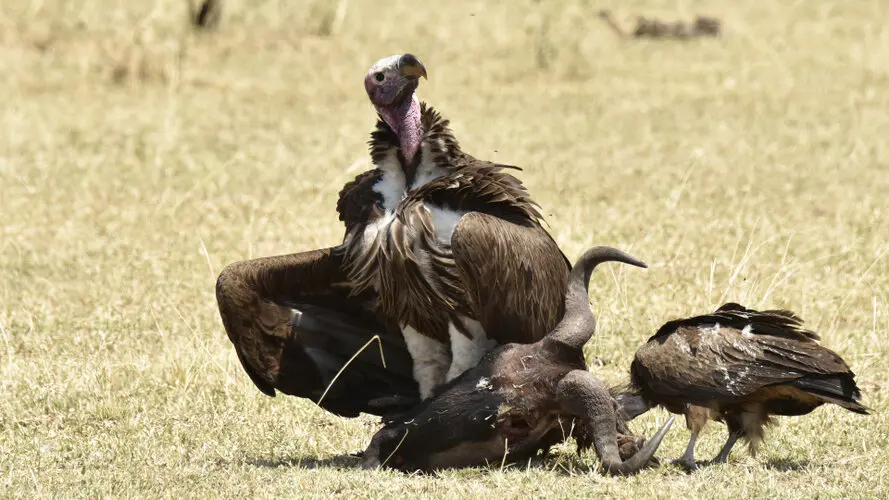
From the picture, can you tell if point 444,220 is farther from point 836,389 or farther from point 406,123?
point 836,389

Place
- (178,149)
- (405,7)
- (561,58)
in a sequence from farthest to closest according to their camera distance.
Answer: (405,7), (561,58), (178,149)

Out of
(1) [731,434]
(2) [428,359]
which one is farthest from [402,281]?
(1) [731,434]

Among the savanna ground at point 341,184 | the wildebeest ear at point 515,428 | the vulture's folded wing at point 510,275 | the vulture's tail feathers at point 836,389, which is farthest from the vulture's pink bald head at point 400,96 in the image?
the vulture's tail feathers at point 836,389

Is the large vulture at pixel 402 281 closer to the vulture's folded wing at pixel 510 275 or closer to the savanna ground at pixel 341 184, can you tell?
the vulture's folded wing at pixel 510 275

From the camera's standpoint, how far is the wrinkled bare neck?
6.41m

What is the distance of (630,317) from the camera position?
851 cm

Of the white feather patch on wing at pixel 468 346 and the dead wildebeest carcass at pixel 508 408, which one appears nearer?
the dead wildebeest carcass at pixel 508 408

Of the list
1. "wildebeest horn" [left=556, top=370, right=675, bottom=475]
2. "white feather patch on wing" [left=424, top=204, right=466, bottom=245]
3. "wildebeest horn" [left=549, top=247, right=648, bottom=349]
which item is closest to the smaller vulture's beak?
"white feather patch on wing" [left=424, top=204, right=466, bottom=245]

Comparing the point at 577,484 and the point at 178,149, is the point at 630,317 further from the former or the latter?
the point at 178,149

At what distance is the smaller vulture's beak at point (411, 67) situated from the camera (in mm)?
6426

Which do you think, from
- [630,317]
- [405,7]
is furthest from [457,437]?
[405,7]

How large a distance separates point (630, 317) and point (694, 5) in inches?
459

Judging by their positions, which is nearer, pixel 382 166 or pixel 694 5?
pixel 382 166

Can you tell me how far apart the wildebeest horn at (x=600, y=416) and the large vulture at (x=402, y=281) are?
1.32 ft
